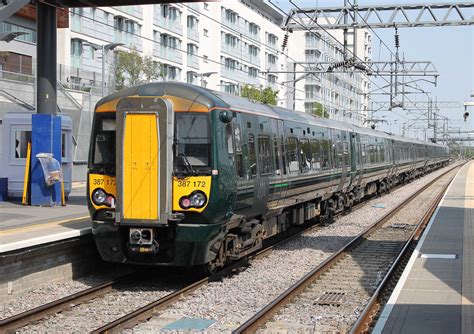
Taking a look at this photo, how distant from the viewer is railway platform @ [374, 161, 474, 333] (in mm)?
7684

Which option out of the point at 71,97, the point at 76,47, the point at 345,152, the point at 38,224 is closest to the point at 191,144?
the point at 38,224

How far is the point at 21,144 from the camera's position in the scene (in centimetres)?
1680

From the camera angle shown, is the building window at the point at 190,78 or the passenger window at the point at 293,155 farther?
the building window at the point at 190,78

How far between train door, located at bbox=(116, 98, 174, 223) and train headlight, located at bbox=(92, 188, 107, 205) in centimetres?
40

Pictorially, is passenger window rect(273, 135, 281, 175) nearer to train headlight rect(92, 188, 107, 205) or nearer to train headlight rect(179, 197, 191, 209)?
train headlight rect(179, 197, 191, 209)

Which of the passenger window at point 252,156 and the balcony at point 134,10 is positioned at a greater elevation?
the balcony at point 134,10

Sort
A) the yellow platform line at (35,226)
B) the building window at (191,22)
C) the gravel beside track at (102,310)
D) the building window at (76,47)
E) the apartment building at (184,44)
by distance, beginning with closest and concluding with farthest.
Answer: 1. the gravel beside track at (102,310)
2. the yellow platform line at (35,226)
3. the apartment building at (184,44)
4. the building window at (76,47)
5. the building window at (191,22)

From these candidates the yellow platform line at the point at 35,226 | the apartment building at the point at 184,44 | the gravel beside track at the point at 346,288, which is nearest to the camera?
the gravel beside track at the point at 346,288

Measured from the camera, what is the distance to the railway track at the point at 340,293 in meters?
8.28

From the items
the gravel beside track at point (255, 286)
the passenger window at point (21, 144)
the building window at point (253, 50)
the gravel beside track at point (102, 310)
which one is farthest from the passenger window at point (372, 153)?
the building window at point (253, 50)

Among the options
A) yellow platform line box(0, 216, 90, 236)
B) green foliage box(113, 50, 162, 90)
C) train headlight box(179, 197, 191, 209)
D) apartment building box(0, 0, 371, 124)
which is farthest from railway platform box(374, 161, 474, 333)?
green foliage box(113, 50, 162, 90)

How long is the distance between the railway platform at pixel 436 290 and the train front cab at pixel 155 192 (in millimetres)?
2951

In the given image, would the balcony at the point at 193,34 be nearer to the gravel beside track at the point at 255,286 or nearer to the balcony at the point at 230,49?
the balcony at the point at 230,49

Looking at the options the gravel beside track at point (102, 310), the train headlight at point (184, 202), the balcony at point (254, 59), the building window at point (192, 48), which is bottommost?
the gravel beside track at point (102, 310)
